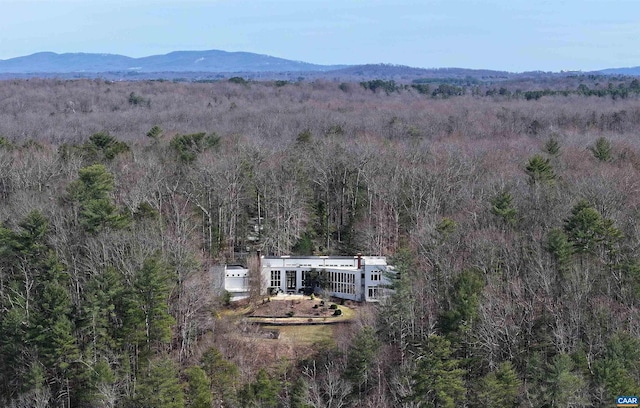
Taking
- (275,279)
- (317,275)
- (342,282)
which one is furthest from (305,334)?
(275,279)

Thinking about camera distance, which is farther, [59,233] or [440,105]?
[440,105]

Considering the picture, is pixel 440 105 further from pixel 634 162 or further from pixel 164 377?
pixel 164 377

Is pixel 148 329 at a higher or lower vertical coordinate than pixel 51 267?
lower

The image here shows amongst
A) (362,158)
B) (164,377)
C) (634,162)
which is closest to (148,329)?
(164,377)

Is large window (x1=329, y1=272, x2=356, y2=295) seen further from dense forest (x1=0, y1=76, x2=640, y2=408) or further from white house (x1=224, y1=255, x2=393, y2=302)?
dense forest (x1=0, y1=76, x2=640, y2=408)

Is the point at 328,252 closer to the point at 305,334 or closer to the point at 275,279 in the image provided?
the point at 275,279
